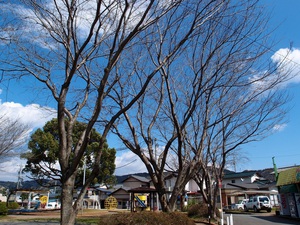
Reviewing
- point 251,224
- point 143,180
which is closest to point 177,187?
point 251,224

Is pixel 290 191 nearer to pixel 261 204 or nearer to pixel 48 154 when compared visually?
pixel 261 204

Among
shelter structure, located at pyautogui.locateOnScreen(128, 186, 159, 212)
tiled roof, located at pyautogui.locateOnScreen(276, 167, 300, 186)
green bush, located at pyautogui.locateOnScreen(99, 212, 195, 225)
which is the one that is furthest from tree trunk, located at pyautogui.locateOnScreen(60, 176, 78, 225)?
tiled roof, located at pyautogui.locateOnScreen(276, 167, 300, 186)

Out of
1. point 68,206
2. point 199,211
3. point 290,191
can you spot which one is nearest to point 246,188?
point 290,191

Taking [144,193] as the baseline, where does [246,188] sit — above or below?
above

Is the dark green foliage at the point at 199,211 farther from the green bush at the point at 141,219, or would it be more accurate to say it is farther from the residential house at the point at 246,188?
the residential house at the point at 246,188

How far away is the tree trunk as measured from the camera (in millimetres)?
5859

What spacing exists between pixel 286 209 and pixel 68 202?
2335 centimetres

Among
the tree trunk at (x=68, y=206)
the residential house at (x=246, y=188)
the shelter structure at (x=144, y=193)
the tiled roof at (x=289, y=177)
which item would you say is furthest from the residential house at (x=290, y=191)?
the tree trunk at (x=68, y=206)

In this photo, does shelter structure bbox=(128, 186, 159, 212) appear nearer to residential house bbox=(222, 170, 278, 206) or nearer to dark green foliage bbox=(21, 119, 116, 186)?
dark green foliage bbox=(21, 119, 116, 186)

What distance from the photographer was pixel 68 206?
5.93 metres

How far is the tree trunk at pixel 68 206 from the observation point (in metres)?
5.86

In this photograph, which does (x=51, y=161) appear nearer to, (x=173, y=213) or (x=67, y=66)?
(x=173, y=213)

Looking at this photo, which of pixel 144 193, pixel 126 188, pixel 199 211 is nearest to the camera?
pixel 199 211

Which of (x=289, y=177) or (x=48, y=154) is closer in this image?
(x=289, y=177)
